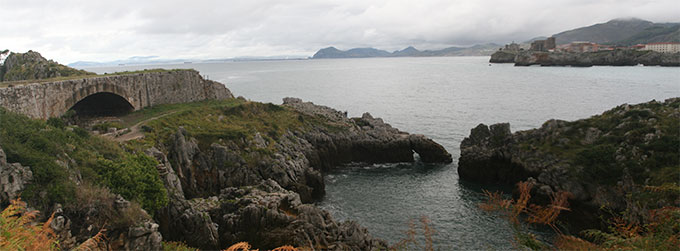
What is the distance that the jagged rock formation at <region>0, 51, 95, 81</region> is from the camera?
44219 millimetres

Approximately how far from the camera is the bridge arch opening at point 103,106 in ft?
147

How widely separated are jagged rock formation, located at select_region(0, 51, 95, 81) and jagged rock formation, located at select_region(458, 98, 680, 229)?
145ft

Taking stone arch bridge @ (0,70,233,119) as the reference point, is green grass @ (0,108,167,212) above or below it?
below

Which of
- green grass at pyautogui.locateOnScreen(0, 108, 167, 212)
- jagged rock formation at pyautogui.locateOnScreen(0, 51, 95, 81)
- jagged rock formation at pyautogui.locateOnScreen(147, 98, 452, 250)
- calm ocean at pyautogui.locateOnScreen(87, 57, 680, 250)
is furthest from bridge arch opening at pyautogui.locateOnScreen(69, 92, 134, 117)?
calm ocean at pyautogui.locateOnScreen(87, 57, 680, 250)

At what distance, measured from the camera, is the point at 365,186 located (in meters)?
41.4

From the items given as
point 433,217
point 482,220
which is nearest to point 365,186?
point 433,217

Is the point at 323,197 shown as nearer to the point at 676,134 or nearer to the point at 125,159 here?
the point at 125,159

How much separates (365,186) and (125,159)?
23.1 metres

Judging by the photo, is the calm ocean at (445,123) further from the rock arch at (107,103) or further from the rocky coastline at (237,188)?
the rock arch at (107,103)

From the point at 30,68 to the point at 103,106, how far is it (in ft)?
26.5

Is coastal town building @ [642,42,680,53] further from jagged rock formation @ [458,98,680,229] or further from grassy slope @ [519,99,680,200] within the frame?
jagged rock formation @ [458,98,680,229]

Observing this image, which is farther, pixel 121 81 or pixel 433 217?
pixel 121 81

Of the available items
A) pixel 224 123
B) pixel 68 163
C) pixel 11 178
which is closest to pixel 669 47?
pixel 224 123

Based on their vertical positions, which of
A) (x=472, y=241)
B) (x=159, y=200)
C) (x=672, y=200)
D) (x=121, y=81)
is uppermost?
(x=121, y=81)
